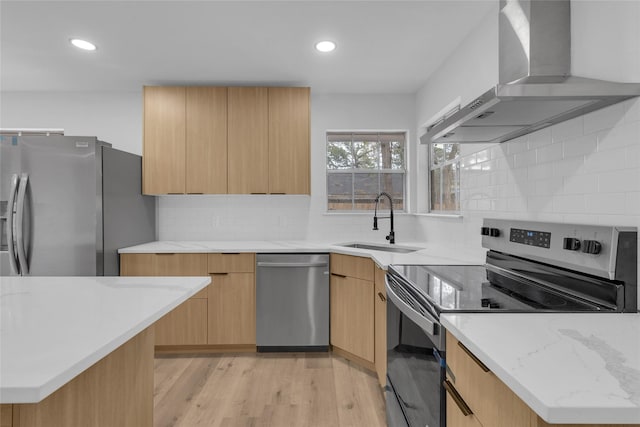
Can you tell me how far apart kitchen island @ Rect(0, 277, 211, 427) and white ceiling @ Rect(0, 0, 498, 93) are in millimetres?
1735

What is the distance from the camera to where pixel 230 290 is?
3.02 meters

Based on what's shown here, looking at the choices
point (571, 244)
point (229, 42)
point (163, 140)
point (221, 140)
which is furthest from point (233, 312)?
point (571, 244)

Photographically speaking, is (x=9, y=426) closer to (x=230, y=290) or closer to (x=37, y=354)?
(x=37, y=354)

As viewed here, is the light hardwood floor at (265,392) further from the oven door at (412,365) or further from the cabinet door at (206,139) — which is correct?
the cabinet door at (206,139)

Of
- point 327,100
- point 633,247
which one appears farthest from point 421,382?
point 327,100

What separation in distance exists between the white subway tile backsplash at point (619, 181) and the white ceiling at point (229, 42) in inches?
54.1

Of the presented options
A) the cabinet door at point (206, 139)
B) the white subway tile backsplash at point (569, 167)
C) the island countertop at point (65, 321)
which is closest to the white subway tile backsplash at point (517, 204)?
the white subway tile backsplash at point (569, 167)

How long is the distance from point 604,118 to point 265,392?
2.40 metres

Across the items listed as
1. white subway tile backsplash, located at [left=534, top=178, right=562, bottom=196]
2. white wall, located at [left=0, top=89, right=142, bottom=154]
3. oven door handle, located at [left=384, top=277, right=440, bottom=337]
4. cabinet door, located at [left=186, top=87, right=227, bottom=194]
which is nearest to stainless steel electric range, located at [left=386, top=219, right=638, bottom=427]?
oven door handle, located at [left=384, top=277, right=440, bottom=337]

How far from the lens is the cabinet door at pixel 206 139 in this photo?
10.9 ft

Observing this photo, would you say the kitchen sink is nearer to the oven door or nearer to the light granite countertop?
the light granite countertop

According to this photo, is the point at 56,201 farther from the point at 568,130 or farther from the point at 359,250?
the point at 568,130

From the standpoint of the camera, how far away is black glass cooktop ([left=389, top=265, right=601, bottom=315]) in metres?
1.19

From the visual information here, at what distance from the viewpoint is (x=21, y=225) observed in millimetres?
2705
